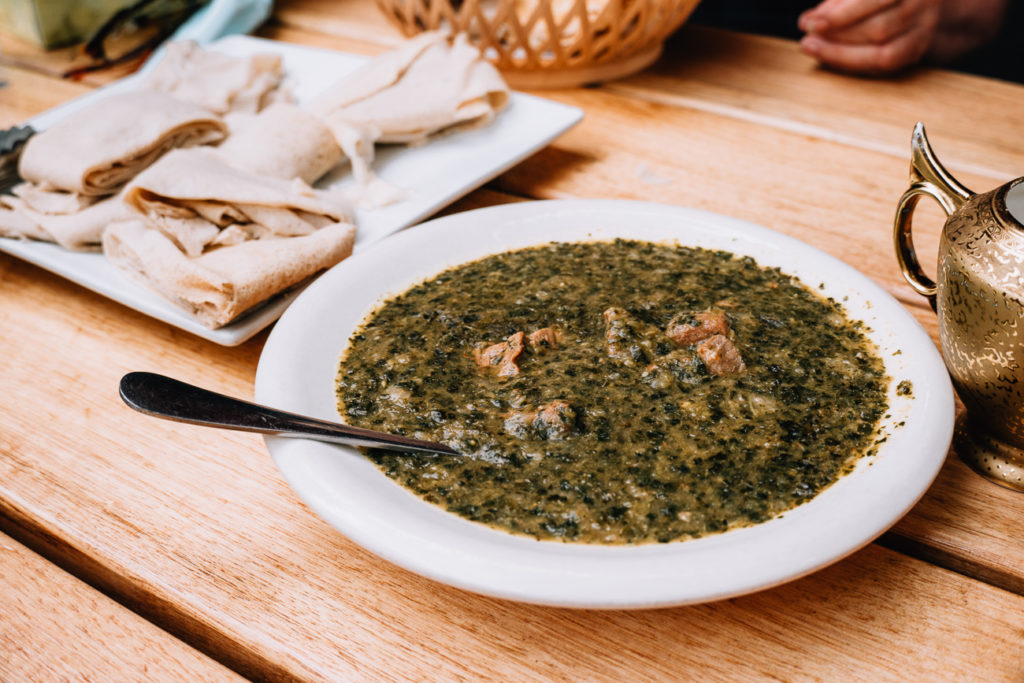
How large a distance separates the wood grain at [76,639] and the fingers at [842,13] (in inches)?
82.6

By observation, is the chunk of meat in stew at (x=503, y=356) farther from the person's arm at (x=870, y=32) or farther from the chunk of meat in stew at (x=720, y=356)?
the person's arm at (x=870, y=32)

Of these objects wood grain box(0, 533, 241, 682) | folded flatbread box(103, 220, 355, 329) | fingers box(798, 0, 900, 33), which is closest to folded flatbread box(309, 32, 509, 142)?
folded flatbread box(103, 220, 355, 329)

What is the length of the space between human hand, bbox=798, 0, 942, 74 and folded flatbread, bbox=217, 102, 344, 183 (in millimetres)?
1334

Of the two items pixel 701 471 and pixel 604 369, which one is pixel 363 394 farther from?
pixel 701 471

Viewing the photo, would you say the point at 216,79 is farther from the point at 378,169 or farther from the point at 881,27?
the point at 881,27

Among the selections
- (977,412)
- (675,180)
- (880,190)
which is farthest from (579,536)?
(880,190)

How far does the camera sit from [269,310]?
130cm

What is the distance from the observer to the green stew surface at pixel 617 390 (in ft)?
2.89

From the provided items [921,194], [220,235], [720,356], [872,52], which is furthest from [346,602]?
[872,52]

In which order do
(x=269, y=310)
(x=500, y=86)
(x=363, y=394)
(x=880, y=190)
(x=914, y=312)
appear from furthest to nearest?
(x=500, y=86), (x=880, y=190), (x=914, y=312), (x=269, y=310), (x=363, y=394)

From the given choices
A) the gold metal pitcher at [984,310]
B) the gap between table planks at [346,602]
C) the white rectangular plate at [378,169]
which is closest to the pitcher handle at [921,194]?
the gold metal pitcher at [984,310]

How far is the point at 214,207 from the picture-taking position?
142 centimetres

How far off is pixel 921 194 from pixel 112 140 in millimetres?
1355

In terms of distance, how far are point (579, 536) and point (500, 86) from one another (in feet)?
4.22
